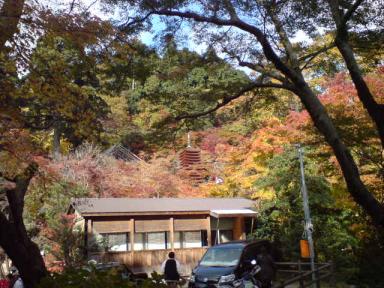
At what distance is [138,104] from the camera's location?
134 ft

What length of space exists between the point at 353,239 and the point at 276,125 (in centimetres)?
708

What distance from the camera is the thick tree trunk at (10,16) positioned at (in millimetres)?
6215

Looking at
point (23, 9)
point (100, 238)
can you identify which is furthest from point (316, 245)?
point (23, 9)

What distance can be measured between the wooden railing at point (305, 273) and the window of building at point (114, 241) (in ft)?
24.6

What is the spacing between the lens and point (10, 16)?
6203 mm

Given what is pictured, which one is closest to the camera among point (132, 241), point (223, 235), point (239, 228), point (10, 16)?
point (10, 16)

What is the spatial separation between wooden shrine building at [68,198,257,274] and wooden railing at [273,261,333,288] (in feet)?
17.1

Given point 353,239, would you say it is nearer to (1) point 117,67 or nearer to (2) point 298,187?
(2) point 298,187

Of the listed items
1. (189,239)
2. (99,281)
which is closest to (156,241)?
(189,239)

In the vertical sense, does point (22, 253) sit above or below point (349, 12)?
below

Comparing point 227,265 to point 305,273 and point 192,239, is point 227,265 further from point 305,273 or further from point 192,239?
point 192,239

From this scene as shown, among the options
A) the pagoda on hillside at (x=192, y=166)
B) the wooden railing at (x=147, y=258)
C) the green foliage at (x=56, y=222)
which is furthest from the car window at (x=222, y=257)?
the pagoda on hillside at (x=192, y=166)

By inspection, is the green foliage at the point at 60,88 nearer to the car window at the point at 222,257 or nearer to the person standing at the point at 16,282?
the person standing at the point at 16,282

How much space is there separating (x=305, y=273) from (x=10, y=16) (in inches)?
341
